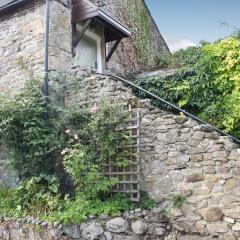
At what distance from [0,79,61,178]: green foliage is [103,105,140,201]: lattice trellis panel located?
4.26ft

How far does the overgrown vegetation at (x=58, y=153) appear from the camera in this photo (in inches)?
226

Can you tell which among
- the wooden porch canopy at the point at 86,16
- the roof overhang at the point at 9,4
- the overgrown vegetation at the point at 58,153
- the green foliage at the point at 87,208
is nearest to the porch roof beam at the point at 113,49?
the wooden porch canopy at the point at 86,16

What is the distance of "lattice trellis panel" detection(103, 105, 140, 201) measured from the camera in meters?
5.89

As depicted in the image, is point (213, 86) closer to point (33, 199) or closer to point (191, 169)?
point (191, 169)

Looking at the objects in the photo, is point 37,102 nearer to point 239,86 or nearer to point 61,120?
point 61,120

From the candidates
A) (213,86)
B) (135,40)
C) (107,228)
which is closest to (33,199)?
(107,228)

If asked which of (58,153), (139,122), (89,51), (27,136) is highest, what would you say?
(89,51)

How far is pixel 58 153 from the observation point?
6836 mm

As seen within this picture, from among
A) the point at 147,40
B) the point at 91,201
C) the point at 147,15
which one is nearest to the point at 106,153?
the point at 91,201

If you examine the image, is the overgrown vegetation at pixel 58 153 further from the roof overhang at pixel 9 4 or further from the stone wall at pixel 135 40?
the stone wall at pixel 135 40

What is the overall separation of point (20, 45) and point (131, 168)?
4.24 meters

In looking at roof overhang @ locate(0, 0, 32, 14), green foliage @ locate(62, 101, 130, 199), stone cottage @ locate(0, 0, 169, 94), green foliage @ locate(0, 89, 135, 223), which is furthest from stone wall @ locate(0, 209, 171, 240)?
roof overhang @ locate(0, 0, 32, 14)

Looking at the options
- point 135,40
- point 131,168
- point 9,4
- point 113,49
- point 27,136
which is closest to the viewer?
point 131,168

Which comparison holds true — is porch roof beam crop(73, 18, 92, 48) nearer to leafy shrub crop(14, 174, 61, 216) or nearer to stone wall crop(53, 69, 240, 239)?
stone wall crop(53, 69, 240, 239)
